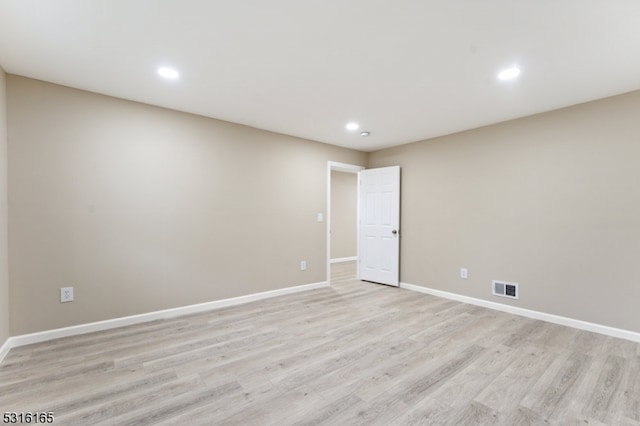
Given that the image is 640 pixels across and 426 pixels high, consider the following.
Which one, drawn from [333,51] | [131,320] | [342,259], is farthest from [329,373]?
[342,259]

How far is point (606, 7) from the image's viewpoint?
1709 mm

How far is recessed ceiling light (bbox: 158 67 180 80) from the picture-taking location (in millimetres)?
2484

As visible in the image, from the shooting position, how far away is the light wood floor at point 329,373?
178cm

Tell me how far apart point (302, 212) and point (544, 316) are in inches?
134

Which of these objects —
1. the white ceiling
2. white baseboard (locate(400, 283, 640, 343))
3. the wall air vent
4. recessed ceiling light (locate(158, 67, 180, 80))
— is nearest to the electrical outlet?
the white ceiling

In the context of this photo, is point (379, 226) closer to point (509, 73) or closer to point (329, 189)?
point (329, 189)

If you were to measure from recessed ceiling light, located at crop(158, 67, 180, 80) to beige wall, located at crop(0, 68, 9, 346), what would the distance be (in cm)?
131

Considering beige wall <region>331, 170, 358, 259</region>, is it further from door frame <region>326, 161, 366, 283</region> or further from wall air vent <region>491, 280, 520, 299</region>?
wall air vent <region>491, 280, 520, 299</region>

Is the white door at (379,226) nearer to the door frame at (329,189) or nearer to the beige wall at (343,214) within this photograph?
the door frame at (329,189)

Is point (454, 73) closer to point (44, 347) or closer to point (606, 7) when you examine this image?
point (606, 7)

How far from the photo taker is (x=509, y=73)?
2.50 meters

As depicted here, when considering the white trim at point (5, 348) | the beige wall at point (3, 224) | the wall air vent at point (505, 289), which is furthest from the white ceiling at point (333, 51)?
the white trim at point (5, 348)

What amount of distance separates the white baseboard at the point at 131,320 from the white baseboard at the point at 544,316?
2.22m

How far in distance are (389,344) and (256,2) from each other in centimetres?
288
